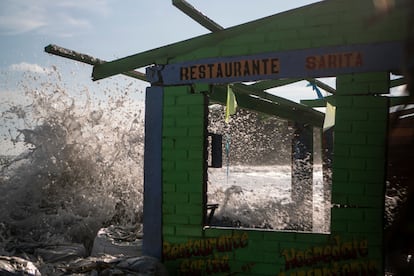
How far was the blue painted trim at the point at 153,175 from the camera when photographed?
541cm

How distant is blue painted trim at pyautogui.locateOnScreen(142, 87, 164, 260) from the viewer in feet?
17.7

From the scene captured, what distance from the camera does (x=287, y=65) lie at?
4.92 meters

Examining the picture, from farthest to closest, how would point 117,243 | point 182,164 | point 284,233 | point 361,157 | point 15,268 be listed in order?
point 117,243 → point 182,164 → point 284,233 → point 361,157 → point 15,268

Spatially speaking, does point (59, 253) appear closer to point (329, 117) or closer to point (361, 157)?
point (329, 117)

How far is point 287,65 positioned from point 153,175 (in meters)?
2.16

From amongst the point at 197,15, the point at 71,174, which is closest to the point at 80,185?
the point at 71,174

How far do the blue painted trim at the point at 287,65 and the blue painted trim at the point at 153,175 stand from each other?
1.07 feet

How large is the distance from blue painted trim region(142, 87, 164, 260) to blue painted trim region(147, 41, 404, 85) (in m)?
0.32

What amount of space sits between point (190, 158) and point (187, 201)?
534mm

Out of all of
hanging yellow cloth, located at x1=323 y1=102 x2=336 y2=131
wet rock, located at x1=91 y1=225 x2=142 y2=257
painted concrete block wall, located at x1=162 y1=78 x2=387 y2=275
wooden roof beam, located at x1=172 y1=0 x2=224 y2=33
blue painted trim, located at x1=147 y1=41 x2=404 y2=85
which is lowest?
wet rock, located at x1=91 y1=225 x2=142 y2=257

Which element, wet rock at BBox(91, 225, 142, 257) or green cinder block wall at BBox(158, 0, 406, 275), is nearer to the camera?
green cinder block wall at BBox(158, 0, 406, 275)

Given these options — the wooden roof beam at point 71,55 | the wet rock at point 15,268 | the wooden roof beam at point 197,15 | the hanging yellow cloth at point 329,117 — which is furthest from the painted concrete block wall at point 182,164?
the wet rock at point 15,268

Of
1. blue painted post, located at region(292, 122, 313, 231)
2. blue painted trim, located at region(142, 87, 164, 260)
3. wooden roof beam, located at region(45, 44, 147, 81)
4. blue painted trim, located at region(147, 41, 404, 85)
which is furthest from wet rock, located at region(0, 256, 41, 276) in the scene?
blue painted post, located at region(292, 122, 313, 231)

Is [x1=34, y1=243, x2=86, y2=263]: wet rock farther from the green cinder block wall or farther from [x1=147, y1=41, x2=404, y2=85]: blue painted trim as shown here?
[x1=147, y1=41, x2=404, y2=85]: blue painted trim
